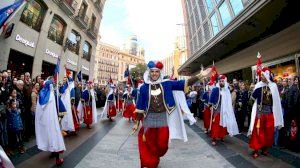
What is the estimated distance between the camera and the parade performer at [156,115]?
5.94 metres

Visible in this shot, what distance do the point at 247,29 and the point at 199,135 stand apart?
6032mm

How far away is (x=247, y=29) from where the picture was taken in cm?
1412

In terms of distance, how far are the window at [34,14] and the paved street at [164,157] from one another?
11194 mm

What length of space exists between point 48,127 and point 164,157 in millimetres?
2802

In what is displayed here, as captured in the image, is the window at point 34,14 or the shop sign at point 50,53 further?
the shop sign at point 50,53

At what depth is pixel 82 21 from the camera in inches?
1112

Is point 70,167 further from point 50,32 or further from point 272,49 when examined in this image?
point 50,32

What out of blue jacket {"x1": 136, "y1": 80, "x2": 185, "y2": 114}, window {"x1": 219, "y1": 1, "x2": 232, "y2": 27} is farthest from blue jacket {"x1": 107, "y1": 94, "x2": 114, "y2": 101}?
window {"x1": 219, "y1": 1, "x2": 232, "y2": 27}

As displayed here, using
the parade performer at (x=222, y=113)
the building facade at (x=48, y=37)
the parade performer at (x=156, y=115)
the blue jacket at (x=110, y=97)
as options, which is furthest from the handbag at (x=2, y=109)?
the blue jacket at (x=110, y=97)

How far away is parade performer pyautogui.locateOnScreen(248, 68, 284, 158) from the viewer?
24.3 feet

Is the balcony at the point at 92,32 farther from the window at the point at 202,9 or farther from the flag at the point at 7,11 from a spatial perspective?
the flag at the point at 7,11

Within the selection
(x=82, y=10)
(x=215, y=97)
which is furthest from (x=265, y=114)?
(x=82, y=10)

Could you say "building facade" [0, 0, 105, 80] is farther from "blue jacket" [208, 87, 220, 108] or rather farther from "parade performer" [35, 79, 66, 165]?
"blue jacket" [208, 87, 220, 108]

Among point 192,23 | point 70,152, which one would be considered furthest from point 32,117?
point 192,23
